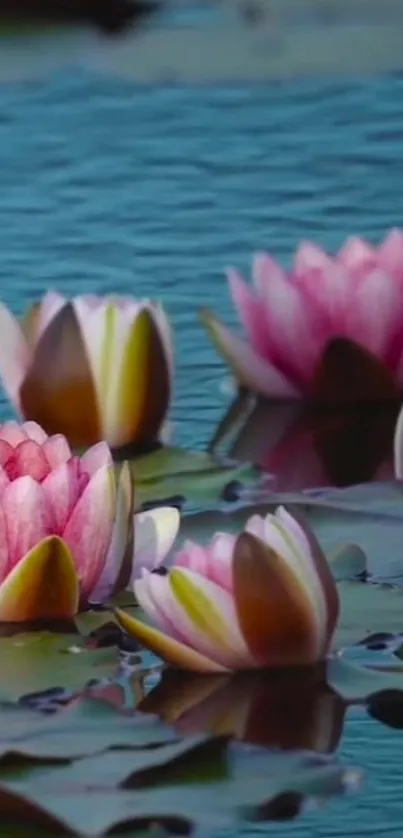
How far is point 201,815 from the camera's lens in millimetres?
1321

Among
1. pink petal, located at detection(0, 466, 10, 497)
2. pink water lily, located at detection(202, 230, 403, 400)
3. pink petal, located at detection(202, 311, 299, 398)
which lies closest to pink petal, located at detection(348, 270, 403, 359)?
pink water lily, located at detection(202, 230, 403, 400)

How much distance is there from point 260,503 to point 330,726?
1.37 ft

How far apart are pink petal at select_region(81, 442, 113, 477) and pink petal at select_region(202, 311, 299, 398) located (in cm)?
45

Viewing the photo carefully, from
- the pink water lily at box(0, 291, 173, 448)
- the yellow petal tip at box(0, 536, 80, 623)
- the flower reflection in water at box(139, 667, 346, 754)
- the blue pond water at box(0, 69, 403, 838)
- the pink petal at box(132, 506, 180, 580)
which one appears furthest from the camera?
the blue pond water at box(0, 69, 403, 838)

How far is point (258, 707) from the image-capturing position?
A: 1521 mm

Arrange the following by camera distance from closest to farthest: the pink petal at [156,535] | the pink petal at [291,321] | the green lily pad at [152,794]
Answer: the green lily pad at [152,794] < the pink petal at [156,535] < the pink petal at [291,321]

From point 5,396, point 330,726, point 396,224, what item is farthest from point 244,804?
point 396,224

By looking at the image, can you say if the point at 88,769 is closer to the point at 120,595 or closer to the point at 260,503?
the point at 120,595

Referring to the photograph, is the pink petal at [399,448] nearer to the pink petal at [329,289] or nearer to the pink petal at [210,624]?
the pink petal at [329,289]

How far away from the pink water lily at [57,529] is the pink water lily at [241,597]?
89 millimetres

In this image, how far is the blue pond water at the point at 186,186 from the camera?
8.76ft

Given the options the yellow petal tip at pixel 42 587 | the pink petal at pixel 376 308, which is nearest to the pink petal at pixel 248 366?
the pink petal at pixel 376 308

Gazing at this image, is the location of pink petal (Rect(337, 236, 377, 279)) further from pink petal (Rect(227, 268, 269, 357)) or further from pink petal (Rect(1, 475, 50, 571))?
pink petal (Rect(1, 475, 50, 571))

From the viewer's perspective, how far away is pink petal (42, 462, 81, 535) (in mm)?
1637
